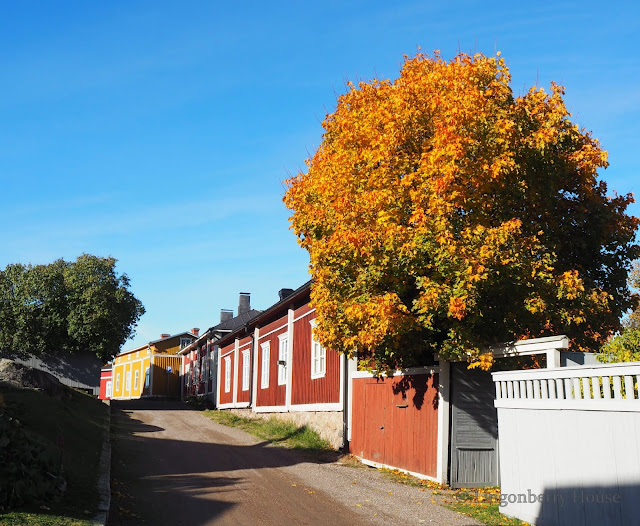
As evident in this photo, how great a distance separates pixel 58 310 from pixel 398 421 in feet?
78.3

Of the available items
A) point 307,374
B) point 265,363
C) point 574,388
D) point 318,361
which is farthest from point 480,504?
point 265,363

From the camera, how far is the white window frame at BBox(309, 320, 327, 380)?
1891 cm

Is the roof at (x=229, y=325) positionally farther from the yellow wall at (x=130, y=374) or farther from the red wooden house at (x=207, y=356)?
the yellow wall at (x=130, y=374)

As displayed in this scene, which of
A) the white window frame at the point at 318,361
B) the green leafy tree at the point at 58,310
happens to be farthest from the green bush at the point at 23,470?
the green leafy tree at the point at 58,310

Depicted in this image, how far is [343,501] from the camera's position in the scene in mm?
10219

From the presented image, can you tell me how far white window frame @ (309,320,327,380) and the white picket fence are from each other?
381 inches

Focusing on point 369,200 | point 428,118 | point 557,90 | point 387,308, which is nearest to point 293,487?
point 387,308

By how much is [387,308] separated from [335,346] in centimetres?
227

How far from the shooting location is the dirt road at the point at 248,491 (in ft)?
29.3

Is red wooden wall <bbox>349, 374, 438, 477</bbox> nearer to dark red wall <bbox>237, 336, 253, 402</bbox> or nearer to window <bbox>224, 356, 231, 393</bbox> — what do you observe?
dark red wall <bbox>237, 336, 253, 402</bbox>

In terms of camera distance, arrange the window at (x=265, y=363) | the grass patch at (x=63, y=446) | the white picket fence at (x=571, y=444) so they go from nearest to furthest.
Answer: the white picket fence at (x=571, y=444) < the grass patch at (x=63, y=446) < the window at (x=265, y=363)

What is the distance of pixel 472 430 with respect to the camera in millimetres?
11938

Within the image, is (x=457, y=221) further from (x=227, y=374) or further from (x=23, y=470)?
(x=227, y=374)

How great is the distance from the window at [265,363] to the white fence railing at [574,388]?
1754 cm
